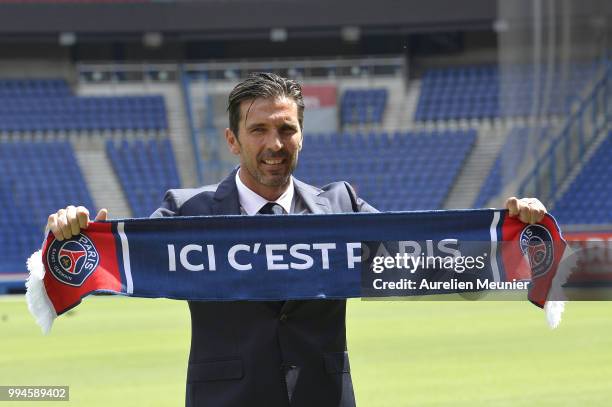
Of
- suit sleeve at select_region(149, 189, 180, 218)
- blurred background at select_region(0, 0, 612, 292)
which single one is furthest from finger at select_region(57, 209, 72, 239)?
blurred background at select_region(0, 0, 612, 292)

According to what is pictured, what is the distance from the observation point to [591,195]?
100 feet

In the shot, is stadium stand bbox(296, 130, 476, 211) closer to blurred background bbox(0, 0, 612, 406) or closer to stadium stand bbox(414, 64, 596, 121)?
blurred background bbox(0, 0, 612, 406)

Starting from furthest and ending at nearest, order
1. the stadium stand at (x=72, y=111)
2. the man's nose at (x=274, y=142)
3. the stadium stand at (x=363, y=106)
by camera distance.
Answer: the stadium stand at (x=72, y=111)
the stadium stand at (x=363, y=106)
the man's nose at (x=274, y=142)

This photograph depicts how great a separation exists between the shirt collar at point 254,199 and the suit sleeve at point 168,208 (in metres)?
0.24

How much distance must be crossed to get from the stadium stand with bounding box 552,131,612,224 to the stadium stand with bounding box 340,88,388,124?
7136mm

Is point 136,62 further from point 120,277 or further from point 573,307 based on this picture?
point 120,277

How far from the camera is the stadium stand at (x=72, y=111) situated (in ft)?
117

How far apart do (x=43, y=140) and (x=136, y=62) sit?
4449mm

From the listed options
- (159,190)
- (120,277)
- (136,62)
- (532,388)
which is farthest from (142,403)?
(136,62)

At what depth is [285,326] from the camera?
371 centimetres

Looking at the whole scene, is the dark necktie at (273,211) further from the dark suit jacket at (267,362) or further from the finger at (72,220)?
the finger at (72,220)

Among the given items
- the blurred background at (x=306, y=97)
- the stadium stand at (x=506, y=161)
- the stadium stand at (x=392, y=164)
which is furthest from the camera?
the stadium stand at (x=392, y=164)

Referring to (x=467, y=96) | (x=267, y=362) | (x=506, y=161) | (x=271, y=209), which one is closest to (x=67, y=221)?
(x=271, y=209)

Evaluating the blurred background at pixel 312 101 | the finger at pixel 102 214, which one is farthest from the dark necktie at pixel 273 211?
the blurred background at pixel 312 101
